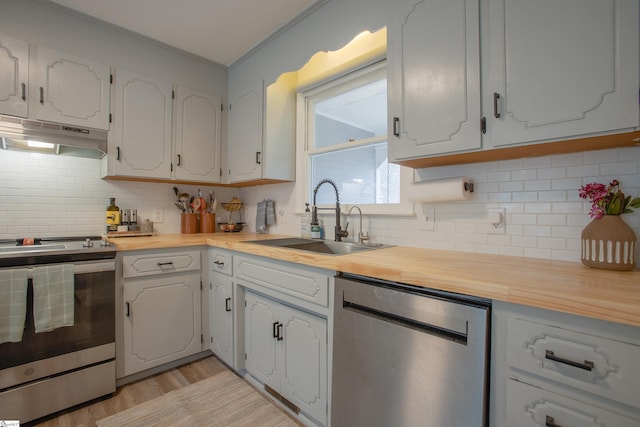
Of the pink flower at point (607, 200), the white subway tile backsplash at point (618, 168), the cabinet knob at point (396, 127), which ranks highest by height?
the cabinet knob at point (396, 127)

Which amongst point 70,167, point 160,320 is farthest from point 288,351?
point 70,167

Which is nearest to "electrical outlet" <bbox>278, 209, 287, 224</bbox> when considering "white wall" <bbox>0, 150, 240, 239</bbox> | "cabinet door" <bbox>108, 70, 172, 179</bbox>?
"cabinet door" <bbox>108, 70, 172, 179</bbox>

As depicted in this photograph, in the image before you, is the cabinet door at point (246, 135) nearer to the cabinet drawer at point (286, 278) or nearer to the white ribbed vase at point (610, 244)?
the cabinet drawer at point (286, 278)

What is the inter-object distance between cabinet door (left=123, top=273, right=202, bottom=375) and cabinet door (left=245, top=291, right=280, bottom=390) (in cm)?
53

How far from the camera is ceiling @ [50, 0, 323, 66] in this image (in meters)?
1.93

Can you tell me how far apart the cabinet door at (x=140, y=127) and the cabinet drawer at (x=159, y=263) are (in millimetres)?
702

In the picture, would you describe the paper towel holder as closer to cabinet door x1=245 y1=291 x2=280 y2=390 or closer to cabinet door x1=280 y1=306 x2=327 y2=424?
cabinet door x1=280 y1=306 x2=327 y2=424

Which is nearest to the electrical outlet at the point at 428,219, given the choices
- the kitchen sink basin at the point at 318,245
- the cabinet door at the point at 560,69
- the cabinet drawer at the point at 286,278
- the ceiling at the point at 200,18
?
the kitchen sink basin at the point at 318,245

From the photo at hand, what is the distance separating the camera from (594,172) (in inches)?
46.9

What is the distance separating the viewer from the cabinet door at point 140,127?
7.10 feet

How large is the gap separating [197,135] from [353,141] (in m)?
1.41

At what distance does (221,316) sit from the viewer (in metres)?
2.10

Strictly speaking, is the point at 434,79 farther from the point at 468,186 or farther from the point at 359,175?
A: the point at 359,175

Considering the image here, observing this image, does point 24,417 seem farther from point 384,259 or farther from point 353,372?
point 384,259
